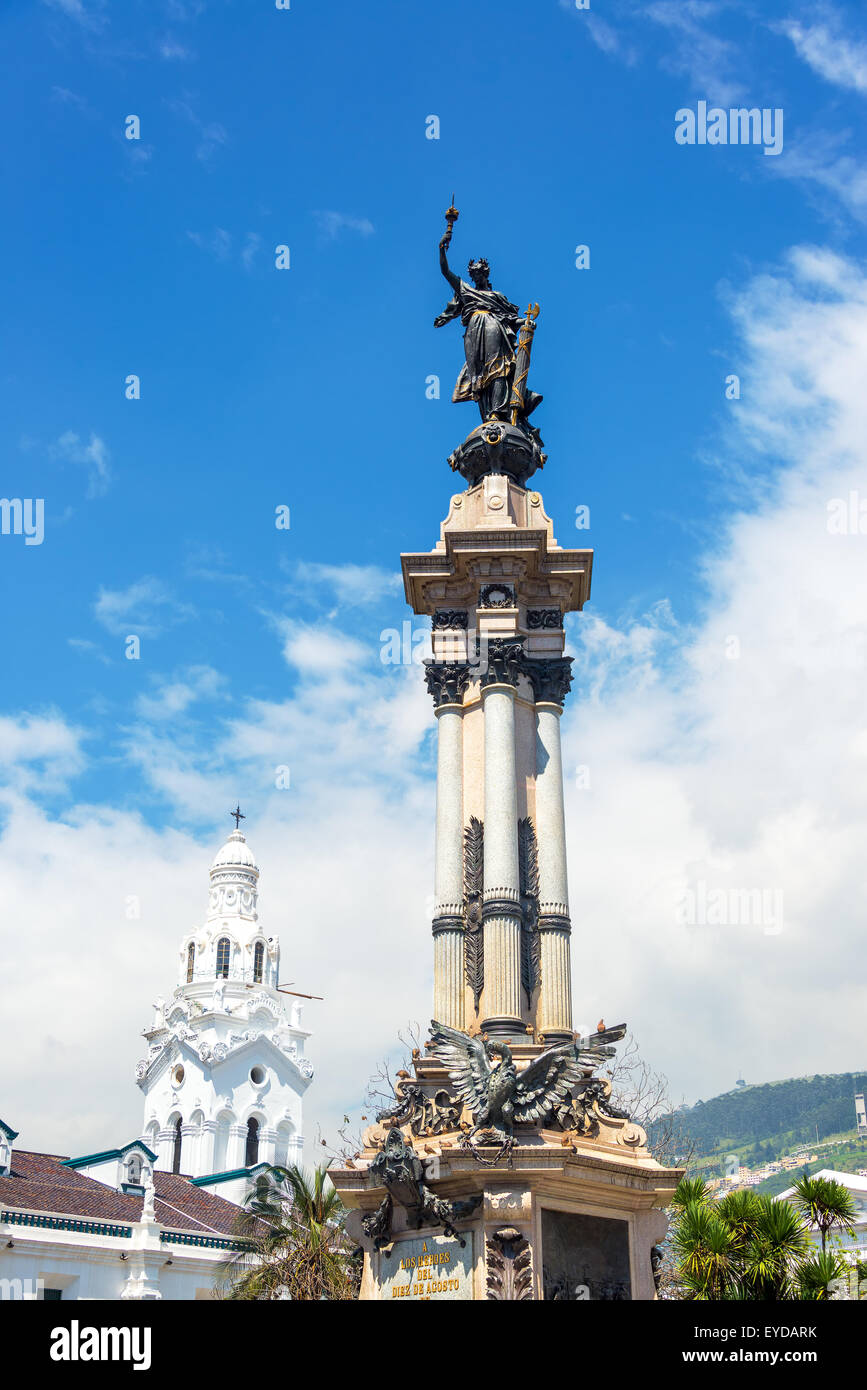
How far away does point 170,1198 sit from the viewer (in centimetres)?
5772

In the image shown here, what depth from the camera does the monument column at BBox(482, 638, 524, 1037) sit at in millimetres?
17516

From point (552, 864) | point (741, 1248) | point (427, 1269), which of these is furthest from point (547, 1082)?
point (741, 1248)

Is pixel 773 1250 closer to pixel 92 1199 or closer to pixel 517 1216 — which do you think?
pixel 517 1216

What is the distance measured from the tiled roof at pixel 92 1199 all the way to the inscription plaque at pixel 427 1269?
101 feet

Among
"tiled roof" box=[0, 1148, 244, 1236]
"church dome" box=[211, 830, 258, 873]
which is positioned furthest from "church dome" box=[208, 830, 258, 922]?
"tiled roof" box=[0, 1148, 244, 1236]

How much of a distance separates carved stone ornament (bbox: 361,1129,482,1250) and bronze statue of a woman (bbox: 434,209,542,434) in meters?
11.6

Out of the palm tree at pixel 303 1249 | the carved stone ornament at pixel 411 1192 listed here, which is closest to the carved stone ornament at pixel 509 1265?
the carved stone ornament at pixel 411 1192

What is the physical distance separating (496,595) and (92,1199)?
38.7 metres

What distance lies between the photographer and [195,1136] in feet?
254
